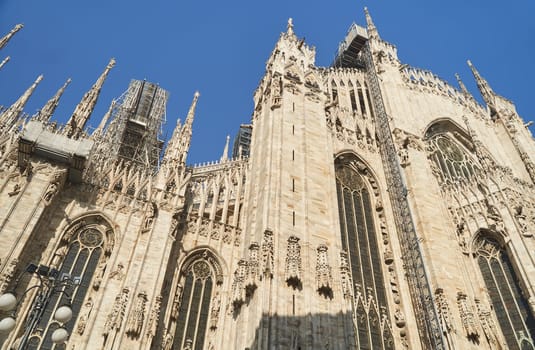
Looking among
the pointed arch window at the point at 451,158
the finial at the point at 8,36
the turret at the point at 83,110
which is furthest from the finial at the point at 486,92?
the finial at the point at 8,36

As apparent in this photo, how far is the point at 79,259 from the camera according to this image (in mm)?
15328

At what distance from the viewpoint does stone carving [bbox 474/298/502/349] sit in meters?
15.8

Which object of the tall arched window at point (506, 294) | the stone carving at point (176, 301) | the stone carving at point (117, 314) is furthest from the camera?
the tall arched window at point (506, 294)

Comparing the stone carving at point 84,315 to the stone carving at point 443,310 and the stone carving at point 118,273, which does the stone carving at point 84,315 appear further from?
the stone carving at point 443,310

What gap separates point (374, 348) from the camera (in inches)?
630

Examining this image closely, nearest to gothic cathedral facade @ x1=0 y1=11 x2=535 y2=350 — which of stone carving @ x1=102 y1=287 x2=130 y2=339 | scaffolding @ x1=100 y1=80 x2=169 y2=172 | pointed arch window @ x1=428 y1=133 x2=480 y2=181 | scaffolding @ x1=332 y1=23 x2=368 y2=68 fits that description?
stone carving @ x1=102 y1=287 x2=130 y2=339

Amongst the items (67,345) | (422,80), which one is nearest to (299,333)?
(67,345)

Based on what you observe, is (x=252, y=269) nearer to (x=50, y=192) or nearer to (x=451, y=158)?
(x=50, y=192)

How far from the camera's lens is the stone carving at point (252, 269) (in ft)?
47.2

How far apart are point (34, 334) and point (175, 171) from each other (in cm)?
800

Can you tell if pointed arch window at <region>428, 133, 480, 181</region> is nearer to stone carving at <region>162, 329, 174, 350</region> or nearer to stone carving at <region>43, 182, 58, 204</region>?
stone carving at <region>162, 329, 174, 350</region>

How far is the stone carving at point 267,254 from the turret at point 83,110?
8.47 metres

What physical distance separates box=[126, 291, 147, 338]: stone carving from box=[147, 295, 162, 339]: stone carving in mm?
305

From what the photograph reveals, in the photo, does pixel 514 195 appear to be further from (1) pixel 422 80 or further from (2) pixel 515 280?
(1) pixel 422 80
